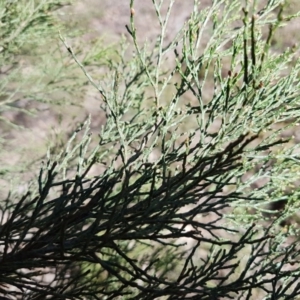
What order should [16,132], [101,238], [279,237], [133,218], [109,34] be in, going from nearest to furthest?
[101,238] → [133,218] → [279,237] → [16,132] → [109,34]

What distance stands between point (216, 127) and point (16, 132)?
2.25m

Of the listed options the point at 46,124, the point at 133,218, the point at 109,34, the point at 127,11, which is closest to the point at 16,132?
the point at 46,124

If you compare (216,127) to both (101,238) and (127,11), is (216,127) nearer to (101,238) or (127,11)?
(127,11)

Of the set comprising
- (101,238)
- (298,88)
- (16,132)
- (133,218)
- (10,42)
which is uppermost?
(16,132)

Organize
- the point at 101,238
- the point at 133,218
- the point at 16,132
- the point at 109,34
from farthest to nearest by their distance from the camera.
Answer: the point at 109,34, the point at 16,132, the point at 133,218, the point at 101,238

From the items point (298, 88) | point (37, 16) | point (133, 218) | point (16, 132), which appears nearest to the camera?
point (133, 218)

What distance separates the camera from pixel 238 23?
19.4 ft

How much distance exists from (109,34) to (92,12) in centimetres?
40

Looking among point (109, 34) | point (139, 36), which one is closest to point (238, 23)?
point (139, 36)

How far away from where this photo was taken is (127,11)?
594 cm

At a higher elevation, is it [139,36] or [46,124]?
[139,36]

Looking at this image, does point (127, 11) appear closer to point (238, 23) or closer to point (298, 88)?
point (238, 23)

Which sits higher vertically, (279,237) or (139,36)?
(139,36)

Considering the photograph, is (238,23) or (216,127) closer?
(216,127)
